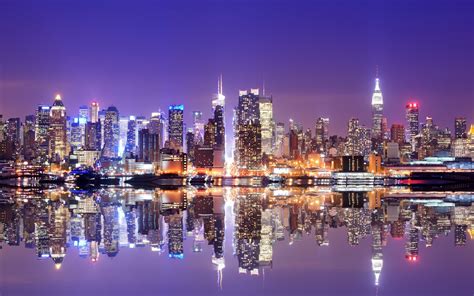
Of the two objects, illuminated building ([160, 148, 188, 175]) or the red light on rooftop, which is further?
illuminated building ([160, 148, 188, 175])

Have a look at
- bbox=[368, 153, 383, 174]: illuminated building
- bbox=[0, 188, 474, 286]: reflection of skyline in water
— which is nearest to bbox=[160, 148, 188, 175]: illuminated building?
bbox=[368, 153, 383, 174]: illuminated building

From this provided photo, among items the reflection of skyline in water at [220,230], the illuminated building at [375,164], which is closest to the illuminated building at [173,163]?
the illuminated building at [375,164]

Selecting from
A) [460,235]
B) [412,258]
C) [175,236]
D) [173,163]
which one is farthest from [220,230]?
[173,163]

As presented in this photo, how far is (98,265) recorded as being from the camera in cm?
2114

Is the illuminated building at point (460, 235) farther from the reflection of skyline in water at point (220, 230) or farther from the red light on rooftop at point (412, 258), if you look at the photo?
the red light on rooftop at point (412, 258)

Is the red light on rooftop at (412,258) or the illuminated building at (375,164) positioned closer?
the red light on rooftop at (412,258)

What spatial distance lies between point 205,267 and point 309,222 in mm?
14691

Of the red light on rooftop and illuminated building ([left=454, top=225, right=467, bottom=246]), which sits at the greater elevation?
illuminated building ([left=454, top=225, right=467, bottom=246])

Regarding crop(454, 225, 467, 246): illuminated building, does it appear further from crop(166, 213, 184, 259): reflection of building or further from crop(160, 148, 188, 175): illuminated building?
crop(160, 148, 188, 175): illuminated building

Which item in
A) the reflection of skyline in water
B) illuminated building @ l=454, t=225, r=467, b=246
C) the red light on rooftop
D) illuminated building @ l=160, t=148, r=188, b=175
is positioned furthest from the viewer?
illuminated building @ l=160, t=148, r=188, b=175

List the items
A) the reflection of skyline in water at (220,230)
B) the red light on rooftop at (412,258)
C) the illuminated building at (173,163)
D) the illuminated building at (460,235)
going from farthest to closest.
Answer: the illuminated building at (173,163) < the illuminated building at (460,235) < the reflection of skyline in water at (220,230) < the red light on rooftop at (412,258)

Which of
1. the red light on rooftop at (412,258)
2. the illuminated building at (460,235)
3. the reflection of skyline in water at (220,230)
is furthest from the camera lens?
the illuminated building at (460,235)

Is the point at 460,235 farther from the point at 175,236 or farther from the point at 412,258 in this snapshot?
the point at 175,236

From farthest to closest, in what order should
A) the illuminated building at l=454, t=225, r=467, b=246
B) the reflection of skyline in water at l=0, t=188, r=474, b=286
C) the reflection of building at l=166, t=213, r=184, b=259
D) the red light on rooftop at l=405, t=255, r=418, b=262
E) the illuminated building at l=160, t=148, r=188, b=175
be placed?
the illuminated building at l=160, t=148, r=188, b=175 < the illuminated building at l=454, t=225, r=467, b=246 < the reflection of skyline in water at l=0, t=188, r=474, b=286 < the reflection of building at l=166, t=213, r=184, b=259 < the red light on rooftop at l=405, t=255, r=418, b=262
